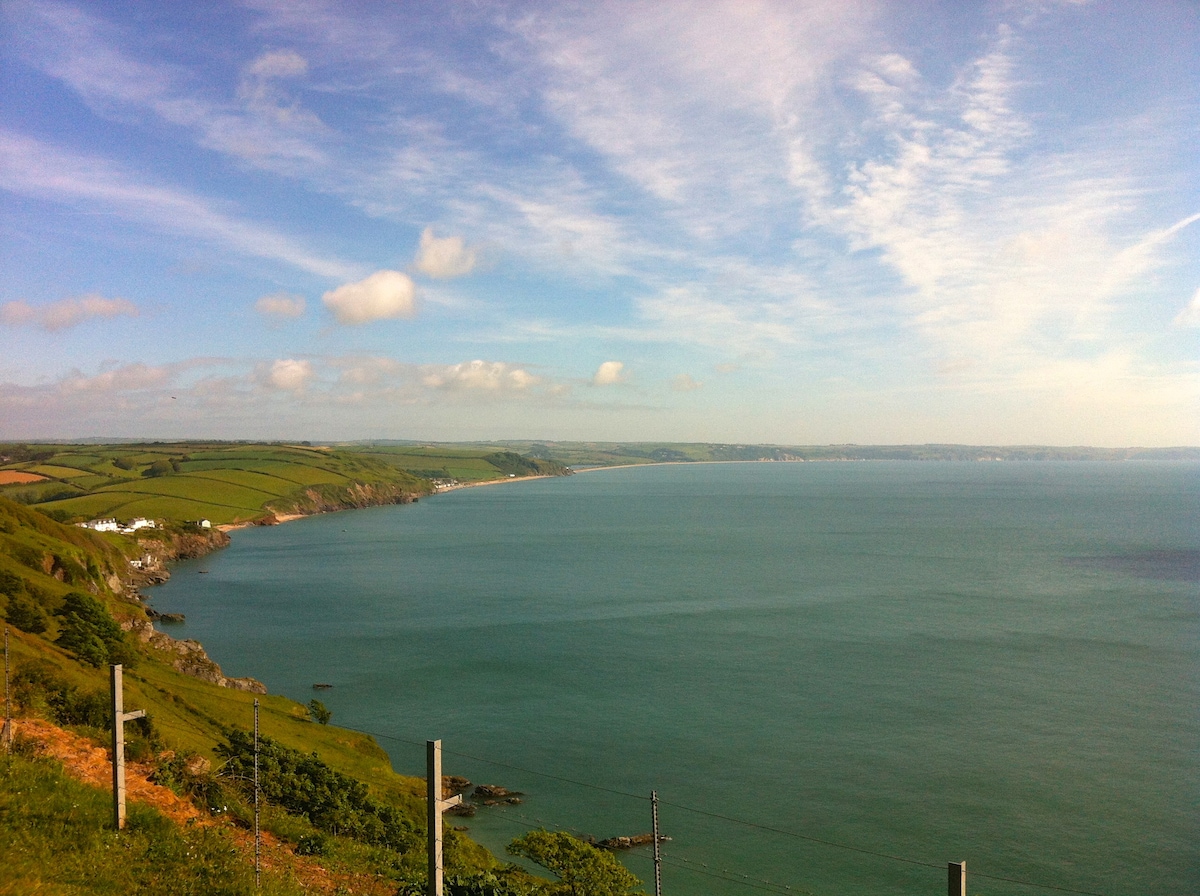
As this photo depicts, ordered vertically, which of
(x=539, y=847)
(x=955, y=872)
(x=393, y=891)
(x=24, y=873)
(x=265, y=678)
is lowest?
(x=265, y=678)

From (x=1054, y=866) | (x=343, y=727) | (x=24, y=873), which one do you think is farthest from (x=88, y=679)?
(x=1054, y=866)

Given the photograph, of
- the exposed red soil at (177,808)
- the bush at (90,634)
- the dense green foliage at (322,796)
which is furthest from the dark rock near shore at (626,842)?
the bush at (90,634)

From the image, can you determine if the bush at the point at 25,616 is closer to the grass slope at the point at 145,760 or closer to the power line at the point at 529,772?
the grass slope at the point at 145,760

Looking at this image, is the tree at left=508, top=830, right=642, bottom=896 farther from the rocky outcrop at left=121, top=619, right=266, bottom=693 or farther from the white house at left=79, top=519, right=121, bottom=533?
the white house at left=79, top=519, right=121, bottom=533

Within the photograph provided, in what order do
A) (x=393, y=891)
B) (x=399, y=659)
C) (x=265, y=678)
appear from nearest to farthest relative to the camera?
(x=393, y=891)
(x=265, y=678)
(x=399, y=659)

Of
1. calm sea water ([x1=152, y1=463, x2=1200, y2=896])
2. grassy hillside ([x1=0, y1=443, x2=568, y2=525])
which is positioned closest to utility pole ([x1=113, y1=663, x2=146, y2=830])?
calm sea water ([x1=152, y1=463, x2=1200, y2=896])

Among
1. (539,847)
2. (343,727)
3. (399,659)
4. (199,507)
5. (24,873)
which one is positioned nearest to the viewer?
(24,873)

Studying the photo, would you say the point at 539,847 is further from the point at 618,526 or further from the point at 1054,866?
the point at 618,526
